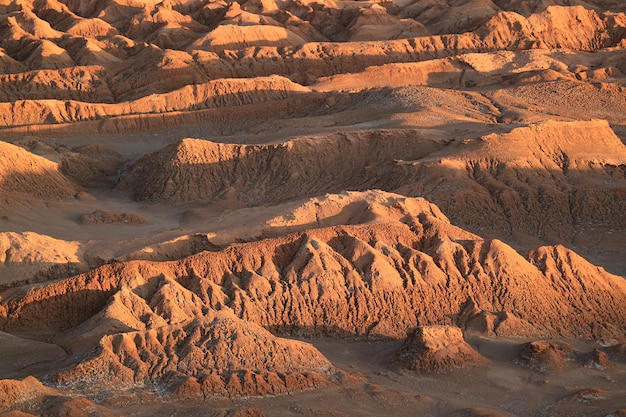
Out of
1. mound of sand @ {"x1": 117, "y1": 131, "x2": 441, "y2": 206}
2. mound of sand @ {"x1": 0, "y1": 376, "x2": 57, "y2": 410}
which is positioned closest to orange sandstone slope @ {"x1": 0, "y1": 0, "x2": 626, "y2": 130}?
mound of sand @ {"x1": 117, "y1": 131, "x2": 441, "y2": 206}

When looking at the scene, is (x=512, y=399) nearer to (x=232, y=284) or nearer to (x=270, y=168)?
(x=232, y=284)

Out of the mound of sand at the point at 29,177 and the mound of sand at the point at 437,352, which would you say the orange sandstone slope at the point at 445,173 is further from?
the mound of sand at the point at 437,352

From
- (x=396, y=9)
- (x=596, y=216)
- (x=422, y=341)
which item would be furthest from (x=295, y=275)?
(x=396, y=9)

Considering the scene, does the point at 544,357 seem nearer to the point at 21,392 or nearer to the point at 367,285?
the point at 367,285

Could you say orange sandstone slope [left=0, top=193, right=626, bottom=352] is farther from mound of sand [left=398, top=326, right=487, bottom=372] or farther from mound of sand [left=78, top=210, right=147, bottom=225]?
mound of sand [left=78, top=210, right=147, bottom=225]

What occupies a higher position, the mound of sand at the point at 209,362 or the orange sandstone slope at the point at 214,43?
the mound of sand at the point at 209,362

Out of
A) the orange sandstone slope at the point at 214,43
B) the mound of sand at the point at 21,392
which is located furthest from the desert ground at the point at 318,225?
the orange sandstone slope at the point at 214,43

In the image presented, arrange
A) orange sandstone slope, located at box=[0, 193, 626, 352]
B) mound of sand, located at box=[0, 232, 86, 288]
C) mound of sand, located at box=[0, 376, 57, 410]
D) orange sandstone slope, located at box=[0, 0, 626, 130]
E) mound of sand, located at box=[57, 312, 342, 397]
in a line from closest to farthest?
mound of sand, located at box=[0, 376, 57, 410], mound of sand, located at box=[57, 312, 342, 397], orange sandstone slope, located at box=[0, 193, 626, 352], mound of sand, located at box=[0, 232, 86, 288], orange sandstone slope, located at box=[0, 0, 626, 130]

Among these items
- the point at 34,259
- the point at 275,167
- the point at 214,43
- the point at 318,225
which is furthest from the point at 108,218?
the point at 214,43
